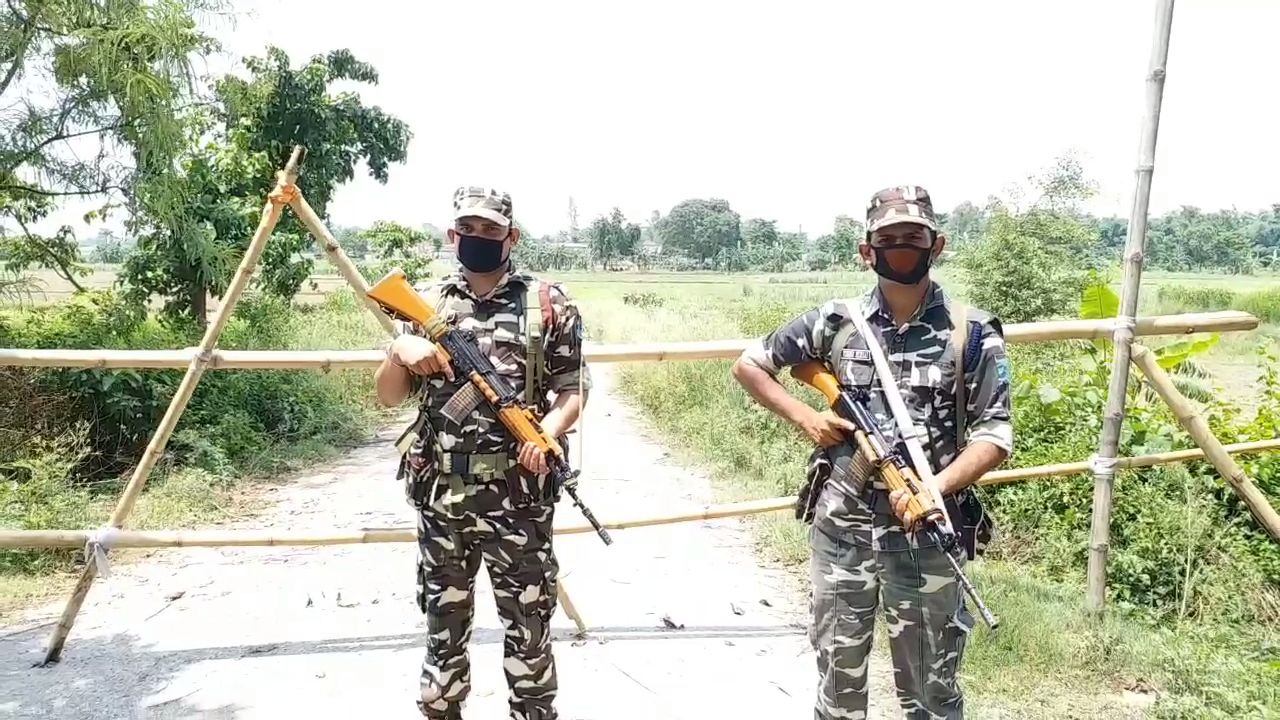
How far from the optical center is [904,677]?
2238mm

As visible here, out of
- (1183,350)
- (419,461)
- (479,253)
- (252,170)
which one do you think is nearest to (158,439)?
(419,461)

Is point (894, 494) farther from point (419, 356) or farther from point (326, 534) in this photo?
point (326, 534)

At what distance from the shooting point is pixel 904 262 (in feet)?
7.26

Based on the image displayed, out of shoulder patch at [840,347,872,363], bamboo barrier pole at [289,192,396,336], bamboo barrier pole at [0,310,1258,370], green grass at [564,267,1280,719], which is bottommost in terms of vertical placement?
green grass at [564,267,1280,719]

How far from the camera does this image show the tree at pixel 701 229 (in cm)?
5575

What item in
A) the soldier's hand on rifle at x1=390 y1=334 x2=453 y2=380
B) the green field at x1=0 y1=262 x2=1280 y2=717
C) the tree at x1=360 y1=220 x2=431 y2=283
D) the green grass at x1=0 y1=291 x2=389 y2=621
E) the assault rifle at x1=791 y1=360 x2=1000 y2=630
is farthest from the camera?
the tree at x1=360 y1=220 x2=431 y2=283

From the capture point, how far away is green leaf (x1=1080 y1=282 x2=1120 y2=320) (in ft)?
17.7

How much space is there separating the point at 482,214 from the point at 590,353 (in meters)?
1.06

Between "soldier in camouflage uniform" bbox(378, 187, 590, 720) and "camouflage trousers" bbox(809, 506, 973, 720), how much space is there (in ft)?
2.71

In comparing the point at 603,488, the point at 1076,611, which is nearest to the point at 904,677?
the point at 1076,611

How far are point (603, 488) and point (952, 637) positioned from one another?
4.20 metres

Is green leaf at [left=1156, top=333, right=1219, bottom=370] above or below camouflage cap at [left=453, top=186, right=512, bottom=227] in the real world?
below

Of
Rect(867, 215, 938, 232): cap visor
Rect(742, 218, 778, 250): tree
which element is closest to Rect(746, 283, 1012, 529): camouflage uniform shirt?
Rect(867, 215, 938, 232): cap visor

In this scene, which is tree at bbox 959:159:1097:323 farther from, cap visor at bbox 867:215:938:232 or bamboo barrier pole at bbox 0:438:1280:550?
cap visor at bbox 867:215:938:232
